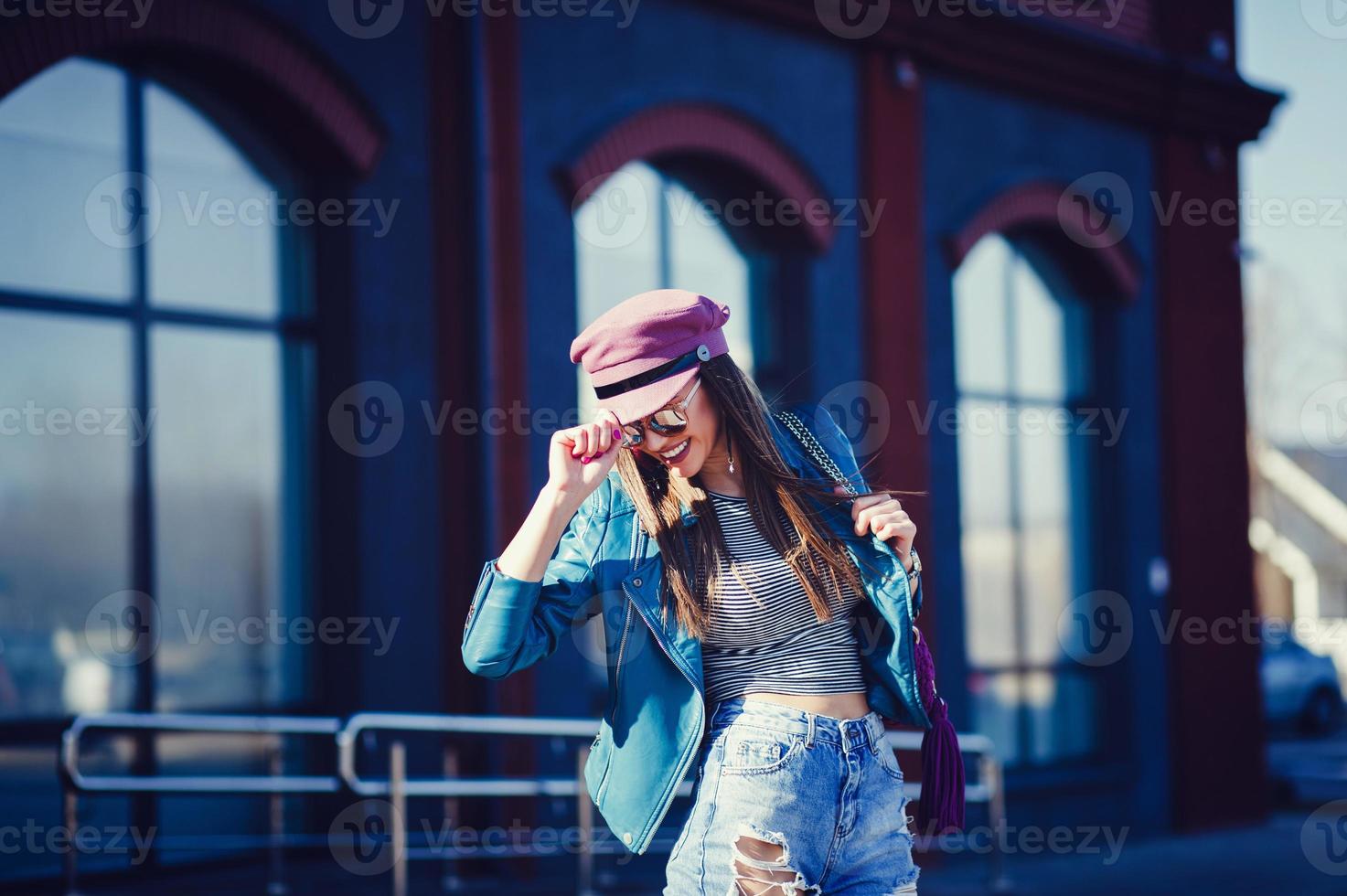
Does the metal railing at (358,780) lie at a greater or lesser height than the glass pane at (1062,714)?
greater

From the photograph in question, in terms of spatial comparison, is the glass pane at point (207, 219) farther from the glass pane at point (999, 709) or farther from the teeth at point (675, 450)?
the glass pane at point (999, 709)

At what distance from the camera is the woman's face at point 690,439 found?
117 inches

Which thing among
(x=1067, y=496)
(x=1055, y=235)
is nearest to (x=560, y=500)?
(x=1055, y=235)

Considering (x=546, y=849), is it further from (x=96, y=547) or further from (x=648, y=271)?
(x=648, y=271)

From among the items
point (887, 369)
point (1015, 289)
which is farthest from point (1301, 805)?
point (887, 369)

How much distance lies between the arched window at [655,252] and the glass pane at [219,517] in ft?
5.91

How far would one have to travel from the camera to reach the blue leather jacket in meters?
2.95

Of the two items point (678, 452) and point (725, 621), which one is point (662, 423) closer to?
point (678, 452)

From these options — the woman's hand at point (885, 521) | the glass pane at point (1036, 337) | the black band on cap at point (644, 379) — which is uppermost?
the glass pane at point (1036, 337)
